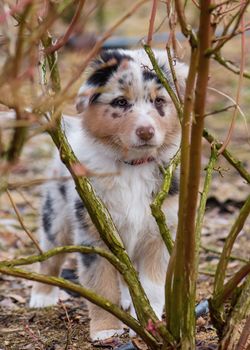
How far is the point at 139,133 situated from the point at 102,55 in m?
0.73

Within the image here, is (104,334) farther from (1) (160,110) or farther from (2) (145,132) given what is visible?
(1) (160,110)

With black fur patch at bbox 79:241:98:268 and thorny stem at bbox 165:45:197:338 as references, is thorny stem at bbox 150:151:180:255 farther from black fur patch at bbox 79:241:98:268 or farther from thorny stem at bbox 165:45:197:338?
black fur patch at bbox 79:241:98:268

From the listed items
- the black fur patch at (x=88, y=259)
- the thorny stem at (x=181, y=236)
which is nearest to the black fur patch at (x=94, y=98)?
the black fur patch at (x=88, y=259)

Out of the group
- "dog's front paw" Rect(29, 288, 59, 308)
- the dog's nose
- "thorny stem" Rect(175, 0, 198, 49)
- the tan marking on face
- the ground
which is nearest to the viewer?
"thorny stem" Rect(175, 0, 198, 49)

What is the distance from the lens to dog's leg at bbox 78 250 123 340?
4891 mm

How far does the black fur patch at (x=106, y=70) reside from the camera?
5.04m

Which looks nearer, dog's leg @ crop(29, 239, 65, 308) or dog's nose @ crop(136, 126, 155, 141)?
dog's nose @ crop(136, 126, 155, 141)

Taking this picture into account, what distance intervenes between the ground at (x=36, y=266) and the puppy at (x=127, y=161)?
244 millimetres

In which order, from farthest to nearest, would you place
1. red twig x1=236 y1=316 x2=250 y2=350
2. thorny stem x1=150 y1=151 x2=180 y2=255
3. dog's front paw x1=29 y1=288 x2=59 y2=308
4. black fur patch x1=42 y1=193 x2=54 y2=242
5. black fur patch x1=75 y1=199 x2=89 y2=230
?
black fur patch x1=42 y1=193 x2=54 y2=242 < dog's front paw x1=29 y1=288 x2=59 y2=308 < black fur patch x1=75 y1=199 x2=89 y2=230 < thorny stem x1=150 y1=151 x2=180 y2=255 < red twig x1=236 y1=316 x2=250 y2=350

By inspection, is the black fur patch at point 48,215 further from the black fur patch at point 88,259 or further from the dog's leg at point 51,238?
the black fur patch at point 88,259

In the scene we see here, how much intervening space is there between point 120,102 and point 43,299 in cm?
161

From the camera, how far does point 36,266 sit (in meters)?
6.77

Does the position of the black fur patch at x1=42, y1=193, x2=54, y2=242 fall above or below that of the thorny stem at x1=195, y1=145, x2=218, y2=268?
above

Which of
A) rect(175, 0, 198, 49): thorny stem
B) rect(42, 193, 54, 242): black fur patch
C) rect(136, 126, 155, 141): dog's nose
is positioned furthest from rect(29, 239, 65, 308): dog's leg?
rect(175, 0, 198, 49): thorny stem
